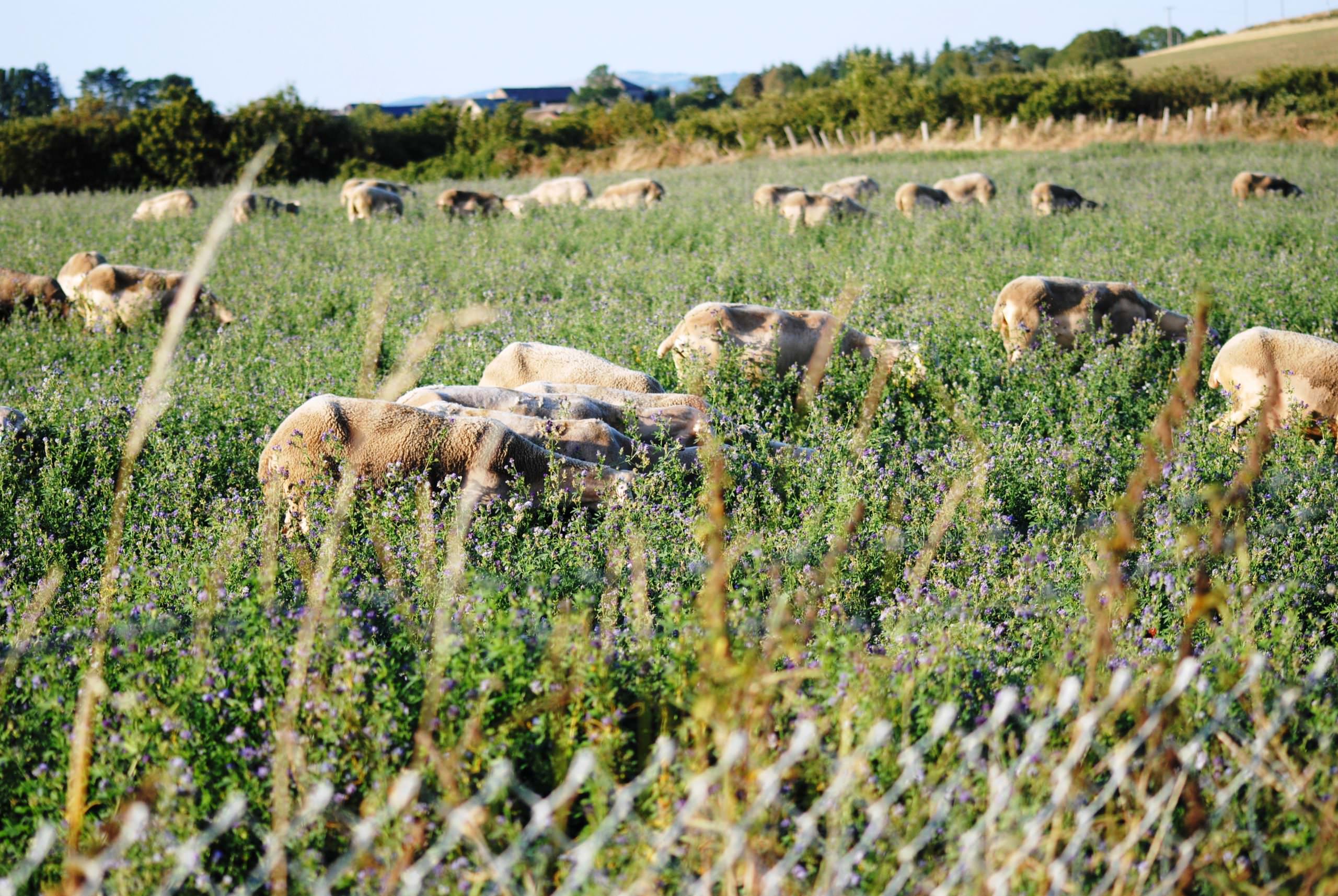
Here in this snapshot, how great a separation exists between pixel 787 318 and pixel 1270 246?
8145mm

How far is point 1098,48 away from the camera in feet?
302

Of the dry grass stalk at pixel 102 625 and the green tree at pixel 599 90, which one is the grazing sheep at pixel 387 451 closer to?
the dry grass stalk at pixel 102 625

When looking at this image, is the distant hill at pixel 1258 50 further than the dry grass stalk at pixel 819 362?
Yes

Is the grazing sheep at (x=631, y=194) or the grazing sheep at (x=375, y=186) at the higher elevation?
the grazing sheep at (x=375, y=186)

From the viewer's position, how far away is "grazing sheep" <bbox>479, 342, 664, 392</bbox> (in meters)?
7.52

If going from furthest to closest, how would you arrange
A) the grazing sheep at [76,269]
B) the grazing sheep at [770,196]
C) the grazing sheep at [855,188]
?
the grazing sheep at [855,188] < the grazing sheep at [770,196] < the grazing sheep at [76,269]

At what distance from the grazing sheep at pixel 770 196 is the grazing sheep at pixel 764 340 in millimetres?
9668

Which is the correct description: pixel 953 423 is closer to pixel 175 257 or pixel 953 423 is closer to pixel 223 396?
pixel 223 396

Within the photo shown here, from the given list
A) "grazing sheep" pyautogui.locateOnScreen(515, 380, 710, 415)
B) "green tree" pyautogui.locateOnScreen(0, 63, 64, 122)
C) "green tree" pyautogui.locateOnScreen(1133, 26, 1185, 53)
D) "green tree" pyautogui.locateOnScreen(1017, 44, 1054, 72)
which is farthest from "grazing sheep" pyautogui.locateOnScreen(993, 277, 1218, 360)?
"green tree" pyautogui.locateOnScreen(1133, 26, 1185, 53)

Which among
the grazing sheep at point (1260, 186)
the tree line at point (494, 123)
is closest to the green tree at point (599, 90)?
the tree line at point (494, 123)

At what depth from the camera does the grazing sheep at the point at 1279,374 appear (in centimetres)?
706

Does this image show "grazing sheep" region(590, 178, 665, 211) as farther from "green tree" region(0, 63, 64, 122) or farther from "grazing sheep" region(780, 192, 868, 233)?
"green tree" region(0, 63, 64, 122)

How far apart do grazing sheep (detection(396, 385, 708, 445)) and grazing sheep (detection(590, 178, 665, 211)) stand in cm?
1405

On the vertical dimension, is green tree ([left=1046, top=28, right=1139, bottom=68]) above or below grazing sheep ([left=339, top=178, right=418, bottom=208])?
above
